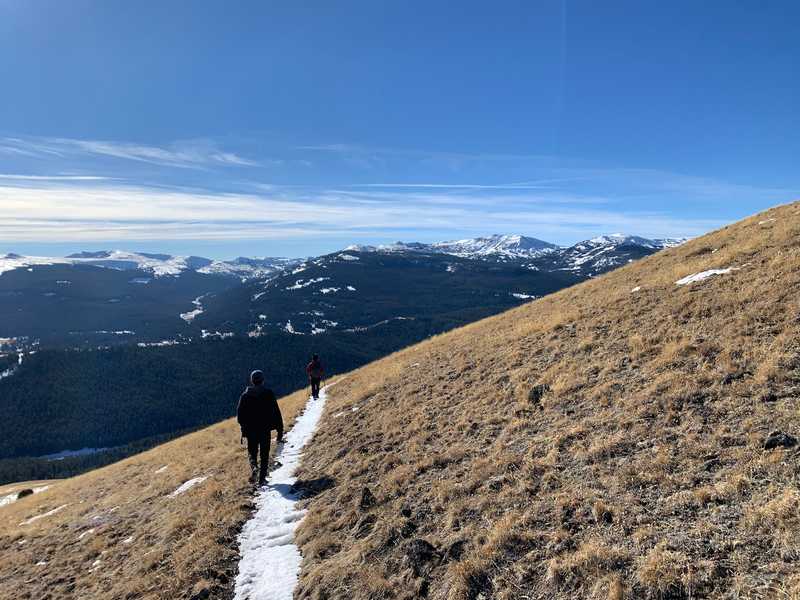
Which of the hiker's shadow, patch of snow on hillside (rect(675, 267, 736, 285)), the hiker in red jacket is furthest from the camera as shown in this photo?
the hiker in red jacket

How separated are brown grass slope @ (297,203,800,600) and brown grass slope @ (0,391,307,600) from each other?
2.44 metres

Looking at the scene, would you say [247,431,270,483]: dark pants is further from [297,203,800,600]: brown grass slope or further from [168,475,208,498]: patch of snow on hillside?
[168,475,208,498]: patch of snow on hillside

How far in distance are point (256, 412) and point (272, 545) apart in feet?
16.1

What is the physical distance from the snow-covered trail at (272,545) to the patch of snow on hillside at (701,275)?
19.3 meters

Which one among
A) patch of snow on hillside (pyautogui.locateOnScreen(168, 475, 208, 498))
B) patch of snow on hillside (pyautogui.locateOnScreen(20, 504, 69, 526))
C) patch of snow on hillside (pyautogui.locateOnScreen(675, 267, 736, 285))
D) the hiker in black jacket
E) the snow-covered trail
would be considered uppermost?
patch of snow on hillside (pyautogui.locateOnScreen(675, 267, 736, 285))

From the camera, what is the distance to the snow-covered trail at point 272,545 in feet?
31.4

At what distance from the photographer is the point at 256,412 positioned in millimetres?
15227

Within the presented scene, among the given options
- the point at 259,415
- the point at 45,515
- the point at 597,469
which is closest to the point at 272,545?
the point at 259,415

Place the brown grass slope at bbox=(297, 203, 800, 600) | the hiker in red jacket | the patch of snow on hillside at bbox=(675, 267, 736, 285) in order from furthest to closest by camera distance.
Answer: the hiker in red jacket, the patch of snow on hillside at bbox=(675, 267, 736, 285), the brown grass slope at bbox=(297, 203, 800, 600)

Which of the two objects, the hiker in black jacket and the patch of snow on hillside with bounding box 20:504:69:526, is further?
the patch of snow on hillside with bounding box 20:504:69:526

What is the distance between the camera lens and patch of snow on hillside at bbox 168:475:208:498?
17.3 m

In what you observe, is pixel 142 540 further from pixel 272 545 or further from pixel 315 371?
pixel 315 371

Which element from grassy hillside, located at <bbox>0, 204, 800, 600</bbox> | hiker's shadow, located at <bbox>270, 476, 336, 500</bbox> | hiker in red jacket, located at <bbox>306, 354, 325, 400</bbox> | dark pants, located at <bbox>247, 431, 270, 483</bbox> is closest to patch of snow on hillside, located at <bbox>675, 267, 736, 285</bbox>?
grassy hillside, located at <bbox>0, 204, 800, 600</bbox>

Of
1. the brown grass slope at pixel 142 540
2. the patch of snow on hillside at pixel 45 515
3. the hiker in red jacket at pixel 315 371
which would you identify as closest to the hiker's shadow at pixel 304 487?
the brown grass slope at pixel 142 540
